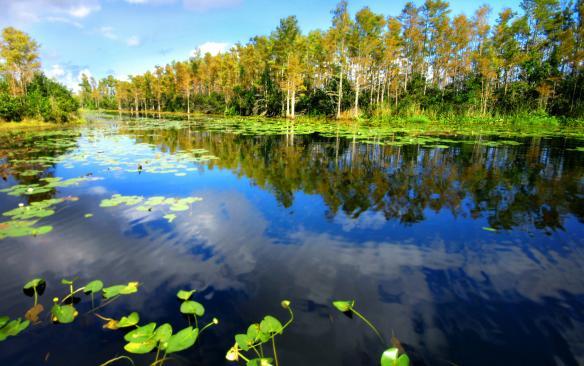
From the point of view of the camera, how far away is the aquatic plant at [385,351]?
5.48 feet

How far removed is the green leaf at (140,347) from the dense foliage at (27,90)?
71.5 ft

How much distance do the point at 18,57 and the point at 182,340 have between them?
5066 cm

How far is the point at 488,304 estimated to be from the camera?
95.1 inches

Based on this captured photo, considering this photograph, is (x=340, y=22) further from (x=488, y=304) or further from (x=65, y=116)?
(x=488, y=304)

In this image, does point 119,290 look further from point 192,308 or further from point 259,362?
point 259,362

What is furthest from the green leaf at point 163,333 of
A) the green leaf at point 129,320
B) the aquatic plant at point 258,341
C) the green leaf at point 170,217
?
the green leaf at point 170,217

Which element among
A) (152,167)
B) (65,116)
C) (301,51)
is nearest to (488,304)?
(152,167)

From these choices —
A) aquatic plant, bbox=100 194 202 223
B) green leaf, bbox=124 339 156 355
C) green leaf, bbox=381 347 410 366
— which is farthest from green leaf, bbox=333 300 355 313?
aquatic plant, bbox=100 194 202 223

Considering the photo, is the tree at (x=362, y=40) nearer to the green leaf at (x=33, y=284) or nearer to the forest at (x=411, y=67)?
the forest at (x=411, y=67)

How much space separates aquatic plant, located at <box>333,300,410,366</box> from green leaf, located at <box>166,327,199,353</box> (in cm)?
114

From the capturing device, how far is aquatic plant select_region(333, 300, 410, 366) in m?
1.67

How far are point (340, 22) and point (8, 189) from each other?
29902mm

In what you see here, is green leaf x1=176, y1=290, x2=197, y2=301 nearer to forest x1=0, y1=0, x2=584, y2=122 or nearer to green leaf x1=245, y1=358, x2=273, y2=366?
green leaf x1=245, y1=358, x2=273, y2=366

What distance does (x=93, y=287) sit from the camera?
2.58m
